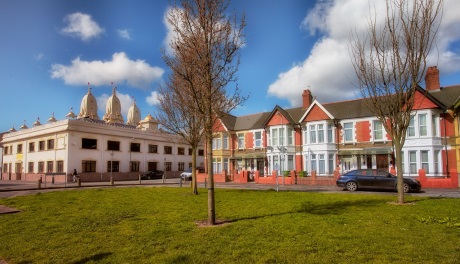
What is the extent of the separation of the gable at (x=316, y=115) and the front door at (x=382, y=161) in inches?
263

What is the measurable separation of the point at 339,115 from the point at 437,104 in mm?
9252

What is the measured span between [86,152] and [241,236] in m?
43.7

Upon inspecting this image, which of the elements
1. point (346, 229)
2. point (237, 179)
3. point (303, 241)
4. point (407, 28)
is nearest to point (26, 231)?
point (303, 241)

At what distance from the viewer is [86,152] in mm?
45312

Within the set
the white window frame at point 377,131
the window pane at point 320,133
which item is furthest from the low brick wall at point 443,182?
the window pane at point 320,133

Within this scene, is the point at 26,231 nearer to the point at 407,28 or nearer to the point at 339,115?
the point at 407,28

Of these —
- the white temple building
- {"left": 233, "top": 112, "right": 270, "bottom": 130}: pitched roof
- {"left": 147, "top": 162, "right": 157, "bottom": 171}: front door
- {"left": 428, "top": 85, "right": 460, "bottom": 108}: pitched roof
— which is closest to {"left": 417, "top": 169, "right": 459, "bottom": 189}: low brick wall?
{"left": 428, "top": 85, "right": 460, "bottom": 108}: pitched roof

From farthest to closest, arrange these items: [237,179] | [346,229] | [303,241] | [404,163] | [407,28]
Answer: [237,179] < [404,163] < [407,28] < [346,229] < [303,241]

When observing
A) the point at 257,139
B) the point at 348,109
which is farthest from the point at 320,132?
the point at 257,139

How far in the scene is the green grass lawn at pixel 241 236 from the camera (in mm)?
6180

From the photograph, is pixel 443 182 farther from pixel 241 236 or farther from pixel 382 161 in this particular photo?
pixel 241 236

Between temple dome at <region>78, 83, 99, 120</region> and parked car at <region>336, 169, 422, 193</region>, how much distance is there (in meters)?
65.8

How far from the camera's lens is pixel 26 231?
8.89 meters

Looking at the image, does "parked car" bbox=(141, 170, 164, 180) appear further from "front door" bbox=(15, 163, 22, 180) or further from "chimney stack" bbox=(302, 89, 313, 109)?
"chimney stack" bbox=(302, 89, 313, 109)
